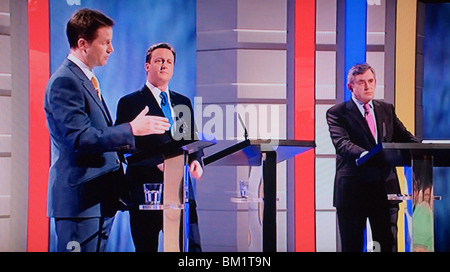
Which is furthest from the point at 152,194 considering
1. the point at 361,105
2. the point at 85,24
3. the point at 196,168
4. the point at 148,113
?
the point at 361,105

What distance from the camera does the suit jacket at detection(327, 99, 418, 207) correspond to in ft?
13.3

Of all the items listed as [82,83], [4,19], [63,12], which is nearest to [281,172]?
[82,83]

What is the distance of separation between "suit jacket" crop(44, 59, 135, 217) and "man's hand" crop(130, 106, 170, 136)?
0.20m

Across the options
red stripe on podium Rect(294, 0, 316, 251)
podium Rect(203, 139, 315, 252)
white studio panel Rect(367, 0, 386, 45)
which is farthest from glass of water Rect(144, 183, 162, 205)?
white studio panel Rect(367, 0, 386, 45)

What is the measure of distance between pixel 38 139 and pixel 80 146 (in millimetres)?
761

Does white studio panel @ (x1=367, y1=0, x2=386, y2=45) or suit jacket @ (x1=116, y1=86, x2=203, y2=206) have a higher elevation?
white studio panel @ (x1=367, y1=0, x2=386, y2=45)

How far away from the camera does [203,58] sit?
14.8 feet

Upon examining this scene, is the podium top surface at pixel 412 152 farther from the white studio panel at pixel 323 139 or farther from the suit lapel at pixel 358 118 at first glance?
the white studio panel at pixel 323 139

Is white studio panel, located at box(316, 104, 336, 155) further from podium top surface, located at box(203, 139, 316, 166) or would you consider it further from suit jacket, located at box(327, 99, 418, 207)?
podium top surface, located at box(203, 139, 316, 166)

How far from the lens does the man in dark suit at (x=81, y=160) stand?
3.55 metres

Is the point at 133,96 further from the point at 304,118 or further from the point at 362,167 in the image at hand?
the point at 362,167

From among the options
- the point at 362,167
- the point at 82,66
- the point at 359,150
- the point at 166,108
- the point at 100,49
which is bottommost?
the point at 362,167

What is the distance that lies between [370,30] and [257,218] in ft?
5.97

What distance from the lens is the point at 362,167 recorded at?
13.5 feet
